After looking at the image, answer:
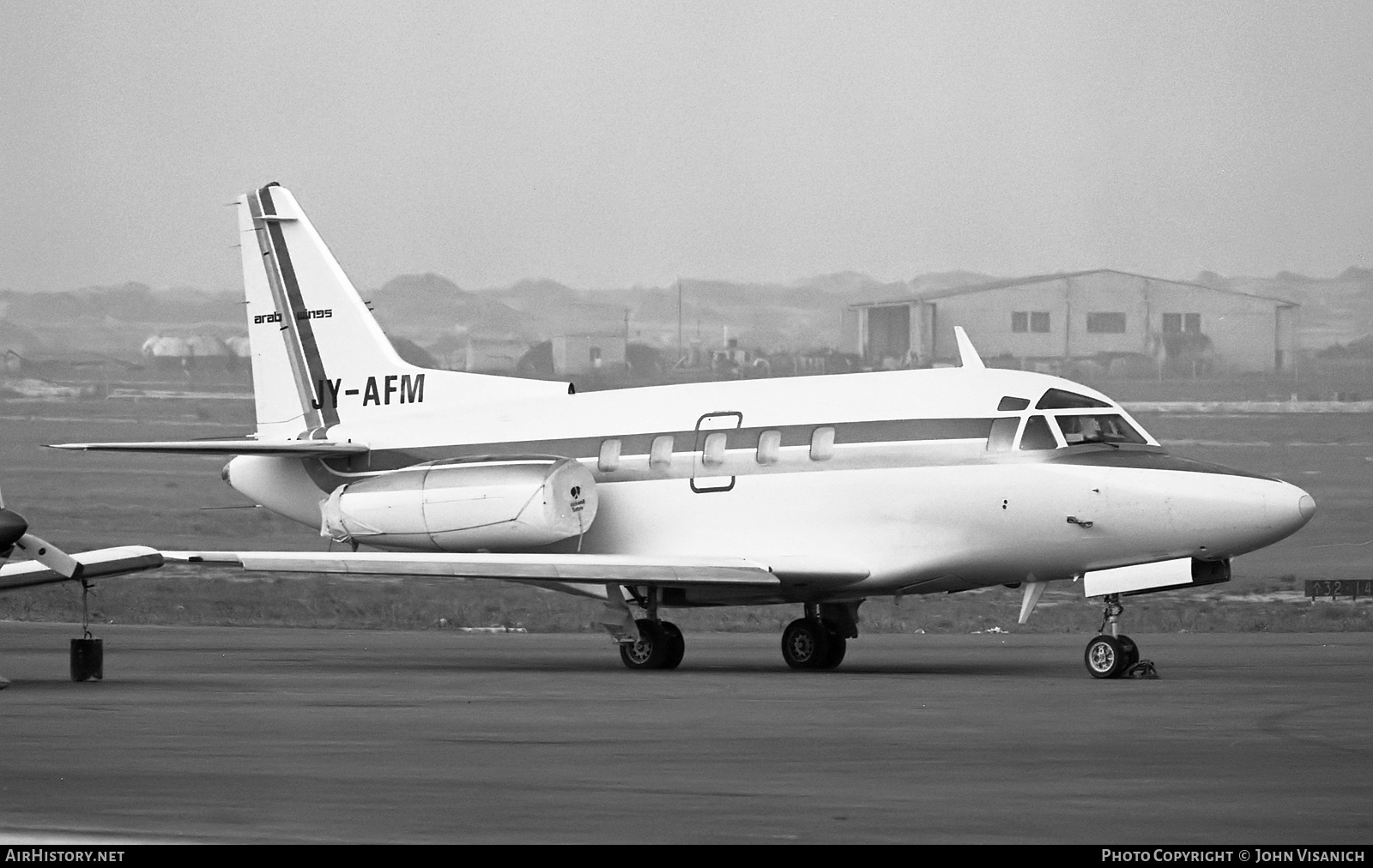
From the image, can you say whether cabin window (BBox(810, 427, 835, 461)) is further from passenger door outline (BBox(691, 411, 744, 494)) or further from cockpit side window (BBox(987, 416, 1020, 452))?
cockpit side window (BBox(987, 416, 1020, 452))

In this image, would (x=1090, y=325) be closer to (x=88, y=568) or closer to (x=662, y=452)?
(x=662, y=452)

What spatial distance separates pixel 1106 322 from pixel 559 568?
52.6m

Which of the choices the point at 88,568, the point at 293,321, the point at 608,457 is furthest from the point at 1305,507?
the point at 293,321

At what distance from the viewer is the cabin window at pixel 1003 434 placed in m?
22.2

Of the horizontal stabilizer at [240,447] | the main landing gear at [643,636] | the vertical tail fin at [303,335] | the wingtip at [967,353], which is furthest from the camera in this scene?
the vertical tail fin at [303,335]

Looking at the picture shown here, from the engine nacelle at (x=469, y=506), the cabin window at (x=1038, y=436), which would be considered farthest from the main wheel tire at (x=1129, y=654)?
the engine nacelle at (x=469, y=506)

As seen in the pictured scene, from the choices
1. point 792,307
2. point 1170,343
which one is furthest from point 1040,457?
point 792,307

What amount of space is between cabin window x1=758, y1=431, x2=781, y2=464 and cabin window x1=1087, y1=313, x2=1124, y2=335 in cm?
4925

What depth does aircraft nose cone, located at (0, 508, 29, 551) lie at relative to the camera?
19.2 meters

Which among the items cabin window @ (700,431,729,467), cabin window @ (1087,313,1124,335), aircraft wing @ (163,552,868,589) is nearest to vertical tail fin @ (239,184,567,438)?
cabin window @ (700,431,729,467)

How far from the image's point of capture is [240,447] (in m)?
26.1

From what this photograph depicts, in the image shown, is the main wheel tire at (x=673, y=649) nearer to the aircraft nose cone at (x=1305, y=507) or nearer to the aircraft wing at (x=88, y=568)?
the aircraft wing at (x=88, y=568)

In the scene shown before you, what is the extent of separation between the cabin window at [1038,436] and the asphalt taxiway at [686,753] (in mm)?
2424

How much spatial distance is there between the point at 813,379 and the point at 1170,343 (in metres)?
49.0
